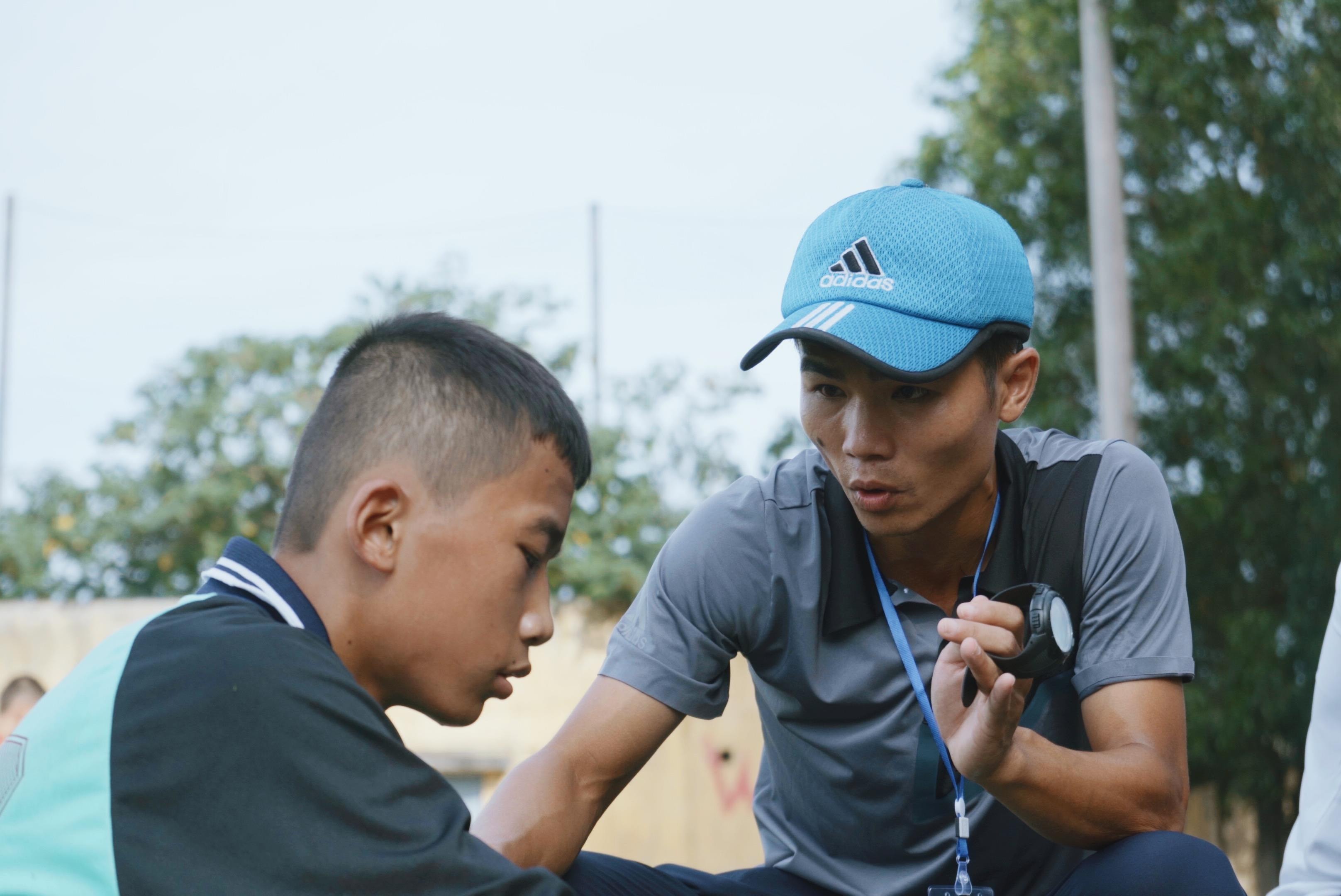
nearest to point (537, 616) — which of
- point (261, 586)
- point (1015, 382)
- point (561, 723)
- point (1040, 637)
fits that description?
point (261, 586)

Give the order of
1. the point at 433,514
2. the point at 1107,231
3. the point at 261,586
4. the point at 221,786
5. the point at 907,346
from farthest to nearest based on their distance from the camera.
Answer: the point at 1107,231, the point at 907,346, the point at 433,514, the point at 261,586, the point at 221,786

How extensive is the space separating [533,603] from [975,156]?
33.0 feet

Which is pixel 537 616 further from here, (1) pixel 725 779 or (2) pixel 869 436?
(1) pixel 725 779

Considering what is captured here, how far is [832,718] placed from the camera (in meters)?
2.62

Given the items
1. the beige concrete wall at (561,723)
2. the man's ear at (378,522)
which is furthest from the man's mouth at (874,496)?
the beige concrete wall at (561,723)

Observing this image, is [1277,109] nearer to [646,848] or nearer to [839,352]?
[646,848]

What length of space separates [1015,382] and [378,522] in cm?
130

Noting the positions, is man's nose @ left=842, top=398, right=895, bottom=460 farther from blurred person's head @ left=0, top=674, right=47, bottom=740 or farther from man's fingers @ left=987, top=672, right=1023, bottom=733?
blurred person's head @ left=0, top=674, right=47, bottom=740

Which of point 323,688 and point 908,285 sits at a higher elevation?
point 908,285

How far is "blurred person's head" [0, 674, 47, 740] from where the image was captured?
7.37m

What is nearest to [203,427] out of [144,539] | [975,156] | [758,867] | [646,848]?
[144,539]

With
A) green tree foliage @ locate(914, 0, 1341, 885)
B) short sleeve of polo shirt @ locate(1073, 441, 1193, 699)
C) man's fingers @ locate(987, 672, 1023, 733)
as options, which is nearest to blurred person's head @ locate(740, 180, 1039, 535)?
short sleeve of polo shirt @ locate(1073, 441, 1193, 699)

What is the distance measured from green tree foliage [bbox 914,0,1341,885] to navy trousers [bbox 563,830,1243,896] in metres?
7.89

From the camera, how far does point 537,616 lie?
1994 millimetres
